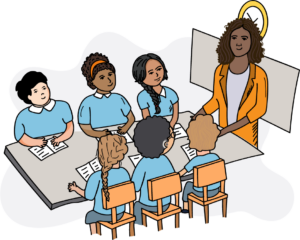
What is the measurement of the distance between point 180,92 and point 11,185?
7.45ft

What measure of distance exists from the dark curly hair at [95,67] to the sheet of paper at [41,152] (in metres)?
0.80

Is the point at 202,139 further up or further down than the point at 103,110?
further down

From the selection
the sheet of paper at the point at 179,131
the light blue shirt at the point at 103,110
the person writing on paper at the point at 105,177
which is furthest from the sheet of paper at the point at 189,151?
the person writing on paper at the point at 105,177

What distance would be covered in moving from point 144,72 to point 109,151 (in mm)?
1363

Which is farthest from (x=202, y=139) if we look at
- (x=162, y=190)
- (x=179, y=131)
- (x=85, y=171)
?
(x=85, y=171)

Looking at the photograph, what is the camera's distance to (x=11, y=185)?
5.81m

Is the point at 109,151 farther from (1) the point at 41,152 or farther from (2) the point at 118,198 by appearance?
(1) the point at 41,152

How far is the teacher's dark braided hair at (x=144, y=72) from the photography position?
19.4 ft

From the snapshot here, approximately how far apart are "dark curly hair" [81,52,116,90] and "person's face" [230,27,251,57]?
1.31m

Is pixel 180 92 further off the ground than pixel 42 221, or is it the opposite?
pixel 180 92

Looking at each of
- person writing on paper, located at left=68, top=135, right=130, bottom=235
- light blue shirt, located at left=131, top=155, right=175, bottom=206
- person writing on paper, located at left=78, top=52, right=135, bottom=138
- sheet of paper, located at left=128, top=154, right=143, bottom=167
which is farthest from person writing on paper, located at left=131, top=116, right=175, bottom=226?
person writing on paper, located at left=78, top=52, right=135, bottom=138

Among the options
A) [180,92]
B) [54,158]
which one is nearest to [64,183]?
[54,158]

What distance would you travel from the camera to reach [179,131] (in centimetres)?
616

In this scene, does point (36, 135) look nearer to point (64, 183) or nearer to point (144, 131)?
point (64, 183)
